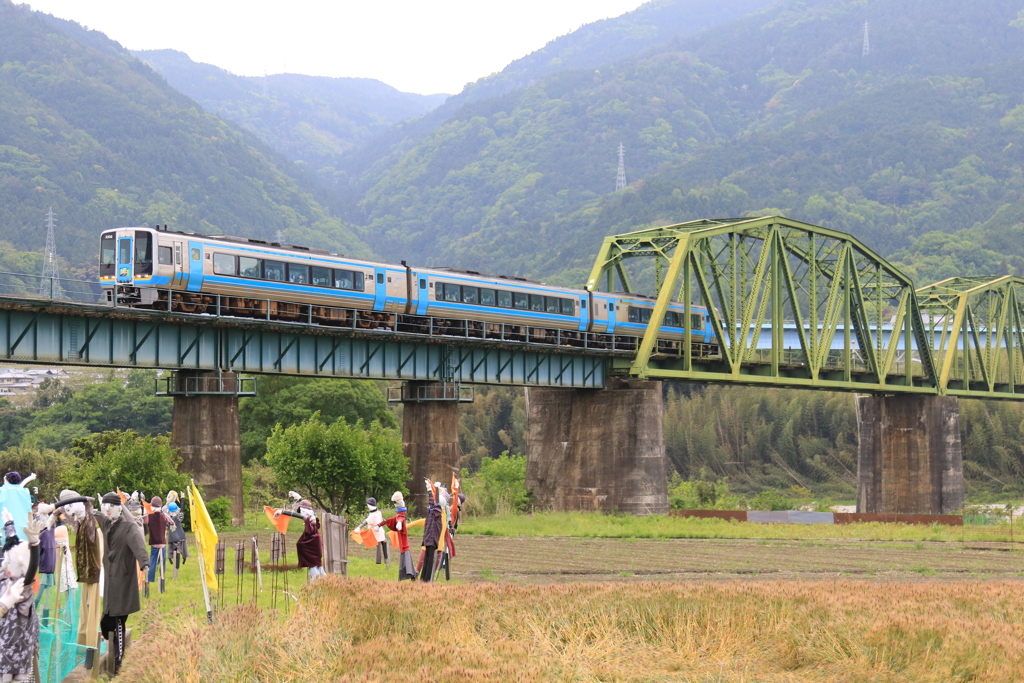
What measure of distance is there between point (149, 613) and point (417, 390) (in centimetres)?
3124

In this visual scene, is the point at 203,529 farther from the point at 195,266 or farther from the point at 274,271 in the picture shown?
the point at 274,271

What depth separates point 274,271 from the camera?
149ft

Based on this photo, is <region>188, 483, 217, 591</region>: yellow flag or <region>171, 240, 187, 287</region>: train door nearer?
<region>188, 483, 217, 591</region>: yellow flag

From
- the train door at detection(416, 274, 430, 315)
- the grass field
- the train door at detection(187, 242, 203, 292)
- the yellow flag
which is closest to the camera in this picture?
the grass field

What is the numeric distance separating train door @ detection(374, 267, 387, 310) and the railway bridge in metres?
0.96

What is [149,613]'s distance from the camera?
21.6 metres

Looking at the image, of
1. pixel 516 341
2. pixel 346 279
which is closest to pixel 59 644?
pixel 346 279

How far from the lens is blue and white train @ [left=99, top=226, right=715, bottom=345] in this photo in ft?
139

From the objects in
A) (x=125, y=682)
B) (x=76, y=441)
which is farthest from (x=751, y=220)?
(x=125, y=682)

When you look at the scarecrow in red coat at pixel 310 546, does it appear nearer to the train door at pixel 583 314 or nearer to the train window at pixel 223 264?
the train window at pixel 223 264

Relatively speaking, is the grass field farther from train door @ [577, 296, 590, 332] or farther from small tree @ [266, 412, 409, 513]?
train door @ [577, 296, 590, 332]

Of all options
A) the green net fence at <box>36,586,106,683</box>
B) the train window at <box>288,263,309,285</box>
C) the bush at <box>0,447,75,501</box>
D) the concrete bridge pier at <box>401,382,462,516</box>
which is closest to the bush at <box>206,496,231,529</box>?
the train window at <box>288,263,309,285</box>

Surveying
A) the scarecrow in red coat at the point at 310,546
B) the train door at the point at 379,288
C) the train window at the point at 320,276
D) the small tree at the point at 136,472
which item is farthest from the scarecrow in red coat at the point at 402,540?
the train door at the point at 379,288

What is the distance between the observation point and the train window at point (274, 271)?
45.2m
